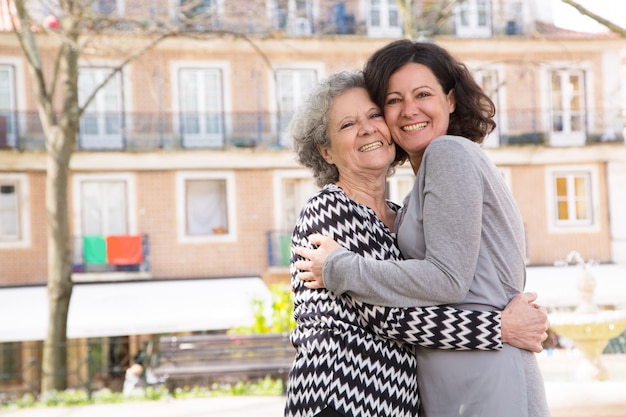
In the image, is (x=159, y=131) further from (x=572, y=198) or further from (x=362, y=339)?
(x=362, y=339)

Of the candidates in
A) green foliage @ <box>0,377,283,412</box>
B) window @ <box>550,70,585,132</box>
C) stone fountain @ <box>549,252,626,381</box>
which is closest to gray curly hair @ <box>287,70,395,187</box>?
stone fountain @ <box>549,252,626,381</box>

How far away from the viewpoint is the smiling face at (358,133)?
7.80ft

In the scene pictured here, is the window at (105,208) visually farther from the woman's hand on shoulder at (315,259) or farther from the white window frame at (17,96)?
the woman's hand on shoulder at (315,259)

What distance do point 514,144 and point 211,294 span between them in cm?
891

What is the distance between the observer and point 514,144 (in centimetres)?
2062

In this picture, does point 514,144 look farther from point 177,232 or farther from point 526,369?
point 526,369

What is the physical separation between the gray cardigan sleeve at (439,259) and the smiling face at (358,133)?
1.04ft

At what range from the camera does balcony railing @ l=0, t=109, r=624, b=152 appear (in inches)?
733

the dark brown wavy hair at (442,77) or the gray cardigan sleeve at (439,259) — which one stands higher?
the dark brown wavy hair at (442,77)

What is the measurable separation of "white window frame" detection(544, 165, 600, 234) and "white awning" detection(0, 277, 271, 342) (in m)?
7.97

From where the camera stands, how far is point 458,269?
6.66 feet

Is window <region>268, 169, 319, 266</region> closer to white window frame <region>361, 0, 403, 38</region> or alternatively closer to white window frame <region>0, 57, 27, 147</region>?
white window frame <region>361, 0, 403, 38</region>

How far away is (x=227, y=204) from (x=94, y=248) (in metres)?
3.38

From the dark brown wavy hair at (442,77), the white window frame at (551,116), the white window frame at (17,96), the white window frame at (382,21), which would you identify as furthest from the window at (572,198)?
the dark brown wavy hair at (442,77)
